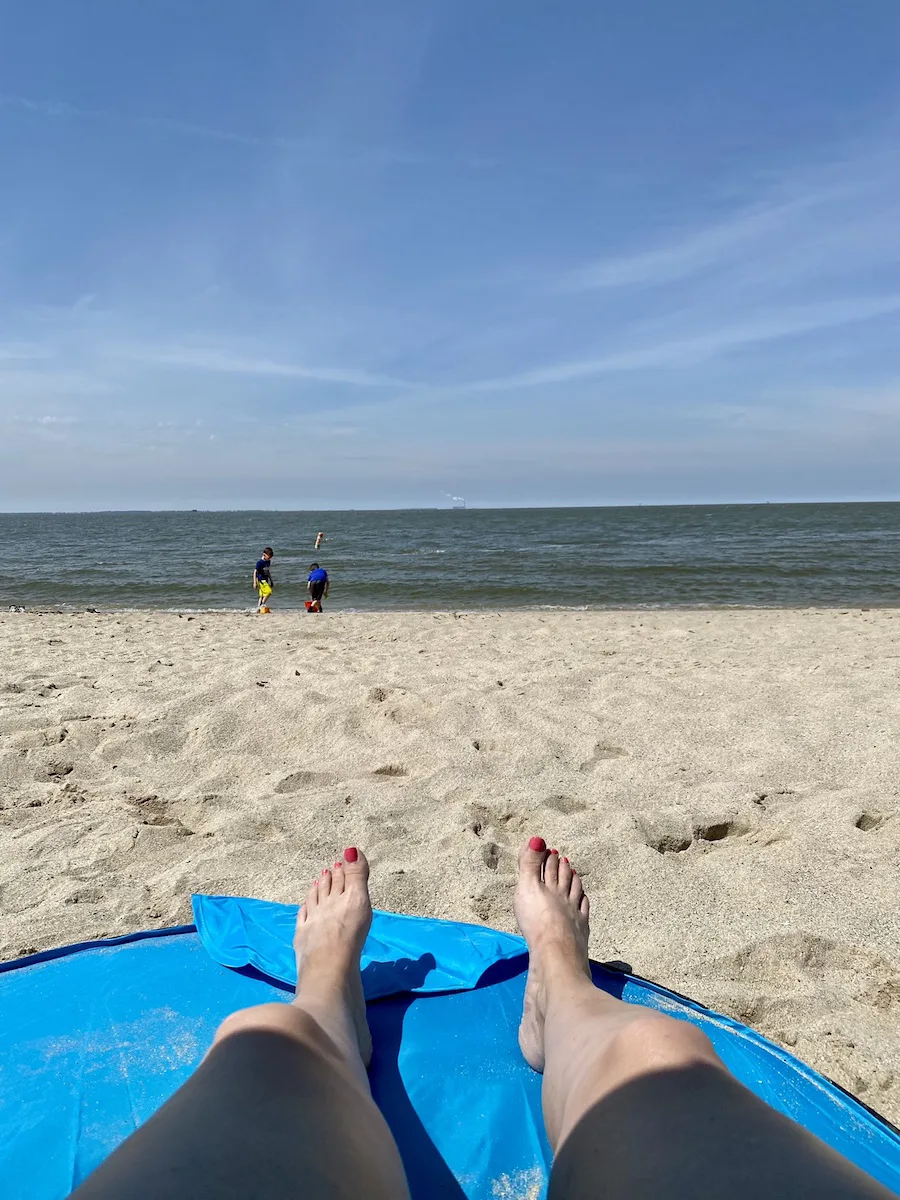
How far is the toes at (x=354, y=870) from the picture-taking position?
7.63 feet

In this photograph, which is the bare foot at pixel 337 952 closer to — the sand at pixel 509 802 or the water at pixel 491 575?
the sand at pixel 509 802

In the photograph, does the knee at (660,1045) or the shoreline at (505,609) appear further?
the shoreline at (505,609)

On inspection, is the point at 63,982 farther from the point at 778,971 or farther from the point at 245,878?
the point at 778,971

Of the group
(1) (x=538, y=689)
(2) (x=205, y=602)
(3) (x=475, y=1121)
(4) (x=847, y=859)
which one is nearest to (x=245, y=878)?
(3) (x=475, y=1121)

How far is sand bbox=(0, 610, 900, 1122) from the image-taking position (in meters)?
2.20

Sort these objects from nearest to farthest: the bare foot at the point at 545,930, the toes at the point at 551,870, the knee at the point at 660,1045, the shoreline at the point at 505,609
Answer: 1. the knee at the point at 660,1045
2. the bare foot at the point at 545,930
3. the toes at the point at 551,870
4. the shoreline at the point at 505,609

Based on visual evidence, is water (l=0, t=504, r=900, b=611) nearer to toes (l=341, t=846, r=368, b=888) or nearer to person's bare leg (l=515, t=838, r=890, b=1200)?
toes (l=341, t=846, r=368, b=888)

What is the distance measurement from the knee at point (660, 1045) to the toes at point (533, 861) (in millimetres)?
951

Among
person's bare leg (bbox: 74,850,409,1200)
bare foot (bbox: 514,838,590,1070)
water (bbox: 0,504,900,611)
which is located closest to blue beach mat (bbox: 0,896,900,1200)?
bare foot (bbox: 514,838,590,1070)

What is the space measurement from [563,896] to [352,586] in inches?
584

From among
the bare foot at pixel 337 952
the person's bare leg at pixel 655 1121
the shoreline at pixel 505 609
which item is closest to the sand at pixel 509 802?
the bare foot at pixel 337 952

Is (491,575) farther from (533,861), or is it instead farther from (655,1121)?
(655,1121)

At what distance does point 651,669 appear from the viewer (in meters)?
5.49

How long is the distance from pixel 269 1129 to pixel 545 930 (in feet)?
3.64
